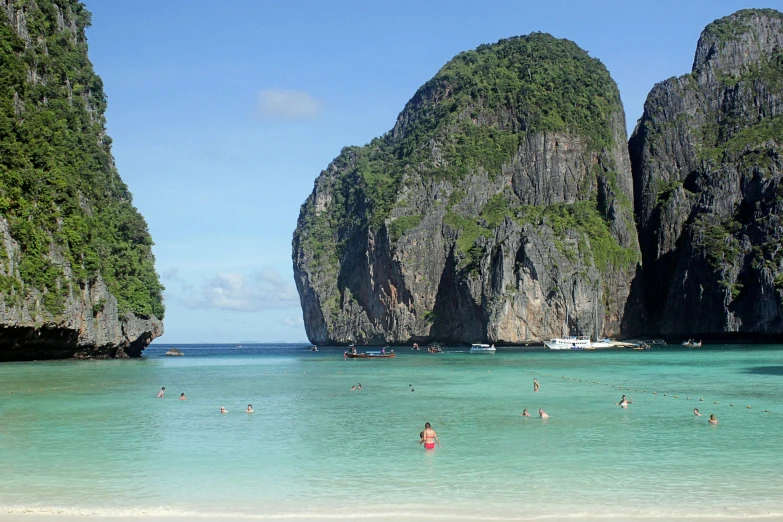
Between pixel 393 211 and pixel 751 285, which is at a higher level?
pixel 393 211

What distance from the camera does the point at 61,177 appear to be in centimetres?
5903

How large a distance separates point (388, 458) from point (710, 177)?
108411 mm

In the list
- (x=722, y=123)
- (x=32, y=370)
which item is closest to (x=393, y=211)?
(x=722, y=123)

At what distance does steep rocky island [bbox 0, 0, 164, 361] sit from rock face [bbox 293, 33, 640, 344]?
48.1 m

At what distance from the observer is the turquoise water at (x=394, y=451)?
1593cm

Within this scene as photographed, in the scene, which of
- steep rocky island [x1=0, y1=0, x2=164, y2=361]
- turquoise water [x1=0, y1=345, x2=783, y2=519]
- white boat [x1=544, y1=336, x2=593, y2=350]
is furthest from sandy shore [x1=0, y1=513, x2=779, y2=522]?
white boat [x1=544, y1=336, x2=593, y2=350]

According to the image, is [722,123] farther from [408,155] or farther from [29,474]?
[29,474]

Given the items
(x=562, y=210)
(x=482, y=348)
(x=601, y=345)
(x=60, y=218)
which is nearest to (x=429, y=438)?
(x=60, y=218)

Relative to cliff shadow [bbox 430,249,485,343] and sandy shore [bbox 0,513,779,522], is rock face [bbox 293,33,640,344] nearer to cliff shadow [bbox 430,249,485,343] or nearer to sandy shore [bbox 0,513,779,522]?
cliff shadow [bbox 430,249,485,343]

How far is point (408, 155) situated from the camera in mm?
138250

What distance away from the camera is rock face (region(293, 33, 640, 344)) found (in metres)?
108

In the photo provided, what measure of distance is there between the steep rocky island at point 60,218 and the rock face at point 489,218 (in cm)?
4808

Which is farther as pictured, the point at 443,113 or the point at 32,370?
the point at 443,113

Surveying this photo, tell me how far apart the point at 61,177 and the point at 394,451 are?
4667 centimetres
